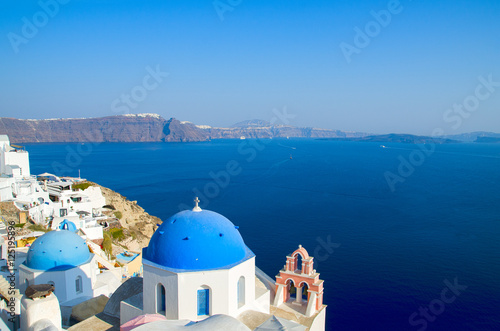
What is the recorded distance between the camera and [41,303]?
10688mm

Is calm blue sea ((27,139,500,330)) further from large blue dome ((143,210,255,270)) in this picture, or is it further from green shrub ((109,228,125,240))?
large blue dome ((143,210,255,270))

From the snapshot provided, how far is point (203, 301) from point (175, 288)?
89cm

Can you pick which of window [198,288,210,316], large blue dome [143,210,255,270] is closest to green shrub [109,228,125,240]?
large blue dome [143,210,255,270]

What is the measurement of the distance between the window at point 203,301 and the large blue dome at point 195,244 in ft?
2.24

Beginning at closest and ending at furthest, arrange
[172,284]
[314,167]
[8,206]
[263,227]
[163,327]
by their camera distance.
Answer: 1. [163,327]
2. [172,284]
3. [8,206]
4. [263,227]
5. [314,167]

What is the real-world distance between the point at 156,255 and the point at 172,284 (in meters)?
0.98

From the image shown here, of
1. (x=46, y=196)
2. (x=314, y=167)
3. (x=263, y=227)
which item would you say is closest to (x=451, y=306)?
(x=263, y=227)

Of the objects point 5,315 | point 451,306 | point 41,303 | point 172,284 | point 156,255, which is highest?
point 156,255

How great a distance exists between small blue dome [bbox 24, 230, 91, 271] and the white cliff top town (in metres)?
0.04

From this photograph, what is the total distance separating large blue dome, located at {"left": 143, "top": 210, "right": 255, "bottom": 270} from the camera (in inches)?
404

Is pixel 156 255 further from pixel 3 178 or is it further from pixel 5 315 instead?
pixel 3 178

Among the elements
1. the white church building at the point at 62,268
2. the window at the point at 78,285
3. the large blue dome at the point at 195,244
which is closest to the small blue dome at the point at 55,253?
the white church building at the point at 62,268

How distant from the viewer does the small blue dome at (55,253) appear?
1528cm

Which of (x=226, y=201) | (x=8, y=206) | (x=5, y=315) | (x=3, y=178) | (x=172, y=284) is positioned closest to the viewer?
(x=172, y=284)
